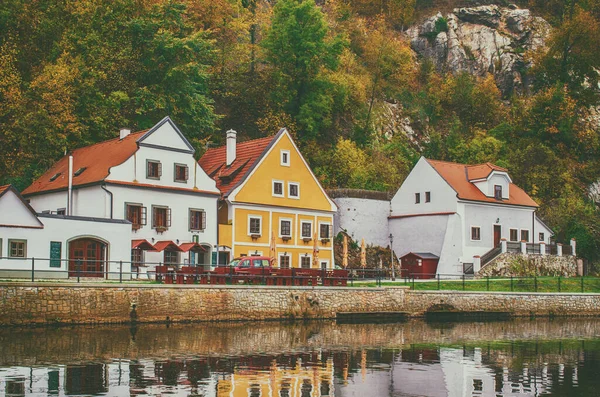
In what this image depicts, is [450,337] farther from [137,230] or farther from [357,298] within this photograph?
[137,230]

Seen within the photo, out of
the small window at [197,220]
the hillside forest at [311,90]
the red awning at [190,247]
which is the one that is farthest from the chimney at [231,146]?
the red awning at [190,247]

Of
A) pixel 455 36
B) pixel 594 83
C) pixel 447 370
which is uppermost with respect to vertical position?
pixel 455 36

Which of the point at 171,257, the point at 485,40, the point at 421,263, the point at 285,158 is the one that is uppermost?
the point at 485,40

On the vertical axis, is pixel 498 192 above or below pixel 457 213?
above

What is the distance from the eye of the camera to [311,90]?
74.2 m

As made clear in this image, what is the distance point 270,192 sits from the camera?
56.3 metres

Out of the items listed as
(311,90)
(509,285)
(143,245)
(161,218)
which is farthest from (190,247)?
(311,90)

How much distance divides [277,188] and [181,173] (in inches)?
305

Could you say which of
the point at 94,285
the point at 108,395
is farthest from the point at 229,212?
the point at 108,395

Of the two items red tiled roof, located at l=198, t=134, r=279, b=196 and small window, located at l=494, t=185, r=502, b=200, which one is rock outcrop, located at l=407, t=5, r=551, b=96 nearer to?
small window, located at l=494, t=185, r=502, b=200

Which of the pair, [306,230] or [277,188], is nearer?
[277,188]

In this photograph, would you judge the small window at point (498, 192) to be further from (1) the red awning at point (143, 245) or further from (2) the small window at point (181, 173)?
(1) the red awning at point (143, 245)

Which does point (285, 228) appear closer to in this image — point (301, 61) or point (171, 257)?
point (171, 257)

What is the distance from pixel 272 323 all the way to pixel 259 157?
18402 mm
